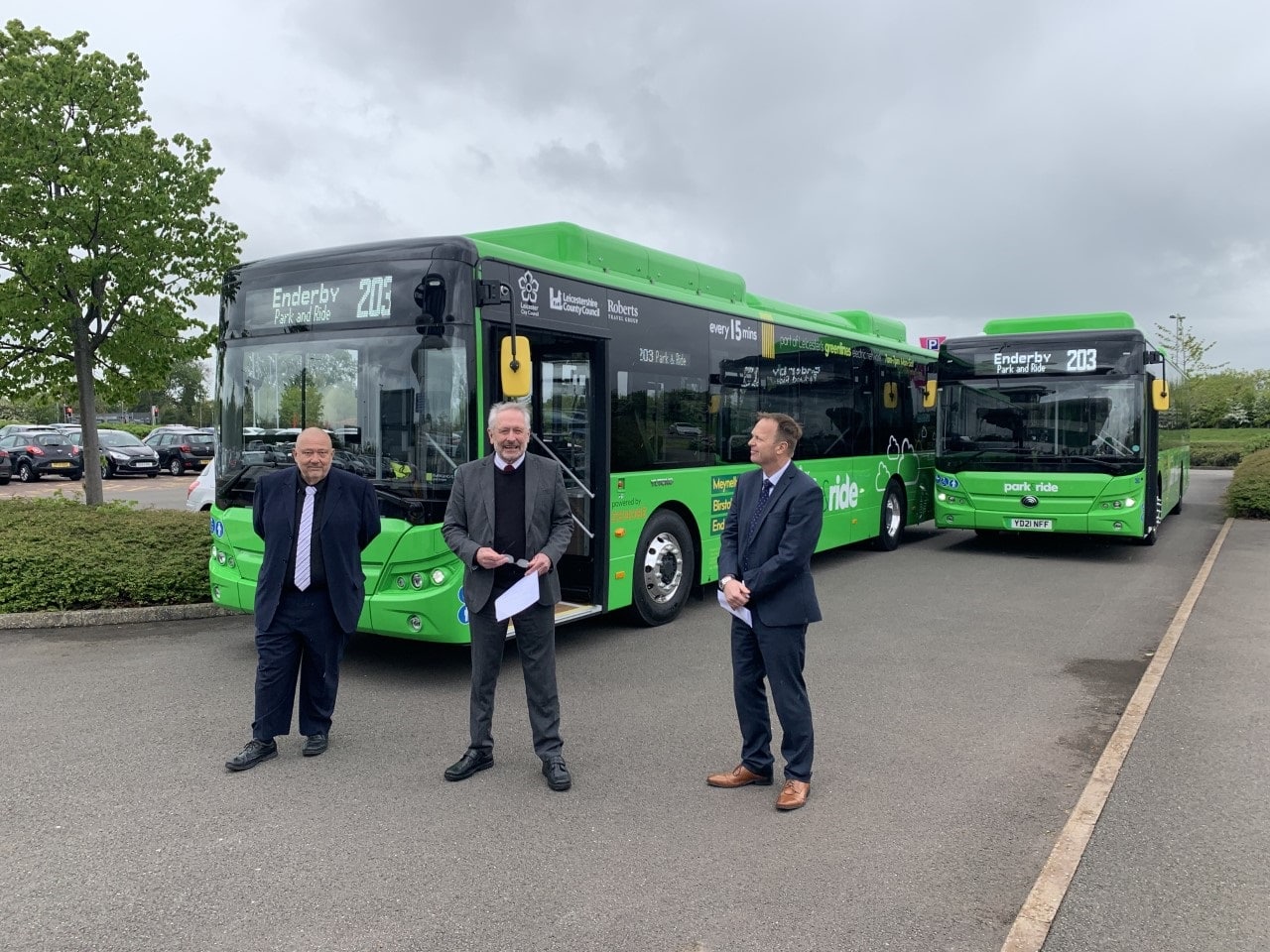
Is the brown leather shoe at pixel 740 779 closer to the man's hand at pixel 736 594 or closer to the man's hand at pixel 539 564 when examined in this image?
the man's hand at pixel 736 594

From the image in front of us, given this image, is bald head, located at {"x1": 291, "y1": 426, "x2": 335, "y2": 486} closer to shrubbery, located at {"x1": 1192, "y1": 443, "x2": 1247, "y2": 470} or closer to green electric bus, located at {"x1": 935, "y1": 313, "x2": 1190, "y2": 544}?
green electric bus, located at {"x1": 935, "y1": 313, "x2": 1190, "y2": 544}

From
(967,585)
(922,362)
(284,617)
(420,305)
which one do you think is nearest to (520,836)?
(284,617)

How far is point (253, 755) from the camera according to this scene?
16.5ft

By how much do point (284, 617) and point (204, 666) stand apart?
224 centimetres

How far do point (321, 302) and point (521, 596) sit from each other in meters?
3.08

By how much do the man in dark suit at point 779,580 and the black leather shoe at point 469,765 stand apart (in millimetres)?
1373

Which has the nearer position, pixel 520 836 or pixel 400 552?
pixel 520 836

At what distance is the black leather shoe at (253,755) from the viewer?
4965 mm

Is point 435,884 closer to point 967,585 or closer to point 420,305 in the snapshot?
point 420,305

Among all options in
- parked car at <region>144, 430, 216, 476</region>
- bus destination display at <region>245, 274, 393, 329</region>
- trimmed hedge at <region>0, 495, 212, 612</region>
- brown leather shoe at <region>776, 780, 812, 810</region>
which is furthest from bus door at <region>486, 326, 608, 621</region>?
parked car at <region>144, 430, 216, 476</region>

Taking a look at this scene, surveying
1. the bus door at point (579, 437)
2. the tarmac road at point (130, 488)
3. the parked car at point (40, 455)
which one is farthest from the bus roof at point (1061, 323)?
the parked car at point (40, 455)

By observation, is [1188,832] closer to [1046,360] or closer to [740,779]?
[740,779]

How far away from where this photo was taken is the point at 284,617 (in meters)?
5.18

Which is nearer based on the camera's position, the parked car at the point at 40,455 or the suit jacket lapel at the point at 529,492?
the suit jacket lapel at the point at 529,492
